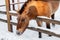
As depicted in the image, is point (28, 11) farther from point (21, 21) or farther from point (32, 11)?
point (21, 21)

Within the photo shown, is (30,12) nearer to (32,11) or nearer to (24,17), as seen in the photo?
(32,11)

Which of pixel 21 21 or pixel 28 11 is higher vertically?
pixel 28 11

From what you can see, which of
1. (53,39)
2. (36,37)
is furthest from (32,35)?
(53,39)

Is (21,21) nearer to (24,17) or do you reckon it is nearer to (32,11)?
(24,17)

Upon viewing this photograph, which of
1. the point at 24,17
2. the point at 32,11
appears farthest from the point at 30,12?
the point at 24,17

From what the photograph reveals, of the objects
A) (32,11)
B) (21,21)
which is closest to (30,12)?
(32,11)

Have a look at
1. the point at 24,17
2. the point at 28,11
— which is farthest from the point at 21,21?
the point at 28,11

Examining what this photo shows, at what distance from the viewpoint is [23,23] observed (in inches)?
131

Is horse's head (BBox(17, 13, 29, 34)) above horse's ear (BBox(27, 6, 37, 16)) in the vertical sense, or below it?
below

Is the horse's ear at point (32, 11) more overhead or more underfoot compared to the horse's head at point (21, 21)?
more overhead

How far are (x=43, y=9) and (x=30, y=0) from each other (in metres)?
0.34

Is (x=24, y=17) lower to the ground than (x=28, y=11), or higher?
lower

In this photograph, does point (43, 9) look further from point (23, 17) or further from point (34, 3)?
point (23, 17)

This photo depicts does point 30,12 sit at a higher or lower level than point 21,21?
higher
